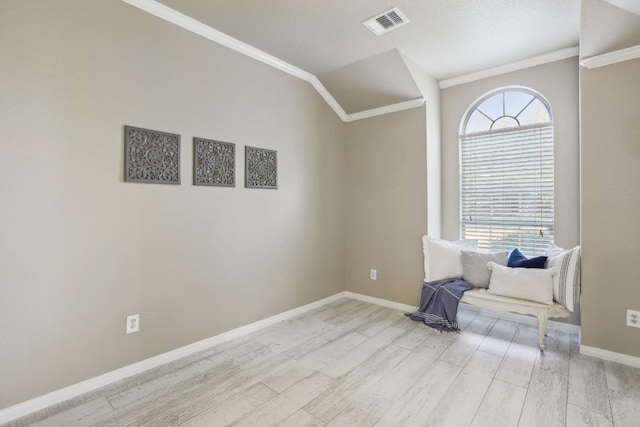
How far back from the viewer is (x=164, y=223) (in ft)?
8.02

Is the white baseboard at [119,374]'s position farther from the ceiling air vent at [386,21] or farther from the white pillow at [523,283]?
the ceiling air vent at [386,21]

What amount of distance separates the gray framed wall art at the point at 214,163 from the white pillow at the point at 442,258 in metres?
2.10

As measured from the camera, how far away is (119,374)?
7.23 ft

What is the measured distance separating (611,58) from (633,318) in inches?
76.8

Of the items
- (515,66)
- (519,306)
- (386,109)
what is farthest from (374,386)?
(515,66)

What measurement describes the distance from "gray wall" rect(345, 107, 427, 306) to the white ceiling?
0.40 m

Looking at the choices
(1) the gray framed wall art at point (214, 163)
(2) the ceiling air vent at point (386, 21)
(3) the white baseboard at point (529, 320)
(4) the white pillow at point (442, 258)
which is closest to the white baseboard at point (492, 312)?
(3) the white baseboard at point (529, 320)

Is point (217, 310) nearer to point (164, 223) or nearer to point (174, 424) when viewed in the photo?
point (164, 223)

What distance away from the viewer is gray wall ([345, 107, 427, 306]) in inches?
140

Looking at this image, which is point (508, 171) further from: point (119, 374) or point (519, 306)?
point (119, 374)

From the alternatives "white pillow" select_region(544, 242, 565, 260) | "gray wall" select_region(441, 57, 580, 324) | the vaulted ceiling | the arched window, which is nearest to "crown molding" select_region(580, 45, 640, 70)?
the vaulted ceiling

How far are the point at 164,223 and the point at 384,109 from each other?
269 cm

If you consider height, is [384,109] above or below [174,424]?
above

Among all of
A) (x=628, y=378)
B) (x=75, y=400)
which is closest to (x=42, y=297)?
(x=75, y=400)
